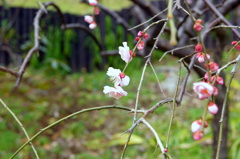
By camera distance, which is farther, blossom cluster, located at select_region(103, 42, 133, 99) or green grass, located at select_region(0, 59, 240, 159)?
green grass, located at select_region(0, 59, 240, 159)

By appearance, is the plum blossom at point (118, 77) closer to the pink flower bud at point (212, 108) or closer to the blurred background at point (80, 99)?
the pink flower bud at point (212, 108)

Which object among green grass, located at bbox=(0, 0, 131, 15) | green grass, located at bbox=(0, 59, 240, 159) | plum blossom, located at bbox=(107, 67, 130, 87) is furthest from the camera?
green grass, located at bbox=(0, 0, 131, 15)

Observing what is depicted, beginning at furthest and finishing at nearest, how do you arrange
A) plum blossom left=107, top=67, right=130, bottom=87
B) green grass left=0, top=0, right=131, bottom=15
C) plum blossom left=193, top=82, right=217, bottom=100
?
1. green grass left=0, top=0, right=131, bottom=15
2. plum blossom left=107, top=67, right=130, bottom=87
3. plum blossom left=193, top=82, right=217, bottom=100

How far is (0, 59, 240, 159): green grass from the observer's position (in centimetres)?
360

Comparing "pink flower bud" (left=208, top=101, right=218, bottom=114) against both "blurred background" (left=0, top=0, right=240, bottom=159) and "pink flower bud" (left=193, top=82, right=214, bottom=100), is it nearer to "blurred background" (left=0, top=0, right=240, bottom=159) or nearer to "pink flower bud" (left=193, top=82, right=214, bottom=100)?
"pink flower bud" (left=193, top=82, right=214, bottom=100)

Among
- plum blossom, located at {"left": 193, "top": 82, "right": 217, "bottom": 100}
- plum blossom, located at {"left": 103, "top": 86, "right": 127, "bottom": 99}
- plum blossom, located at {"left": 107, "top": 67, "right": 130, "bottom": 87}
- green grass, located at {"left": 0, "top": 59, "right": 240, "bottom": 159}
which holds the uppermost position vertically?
plum blossom, located at {"left": 193, "top": 82, "right": 217, "bottom": 100}

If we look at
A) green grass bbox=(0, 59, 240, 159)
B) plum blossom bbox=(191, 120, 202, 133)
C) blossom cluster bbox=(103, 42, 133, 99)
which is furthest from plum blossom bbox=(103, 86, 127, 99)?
green grass bbox=(0, 59, 240, 159)

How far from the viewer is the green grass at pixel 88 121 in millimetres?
3602

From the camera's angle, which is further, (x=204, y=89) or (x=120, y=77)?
(x=120, y=77)

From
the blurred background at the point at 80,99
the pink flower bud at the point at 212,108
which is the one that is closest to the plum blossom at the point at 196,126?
the pink flower bud at the point at 212,108

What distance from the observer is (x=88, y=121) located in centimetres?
454

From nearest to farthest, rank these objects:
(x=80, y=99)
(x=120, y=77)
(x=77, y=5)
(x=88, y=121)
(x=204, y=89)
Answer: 1. (x=204, y=89)
2. (x=120, y=77)
3. (x=88, y=121)
4. (x=80, y=99)
5. (x=77, y=5)

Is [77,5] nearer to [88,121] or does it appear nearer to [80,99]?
[80,99]

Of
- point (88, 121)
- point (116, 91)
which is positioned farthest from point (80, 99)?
point (116, 91)
